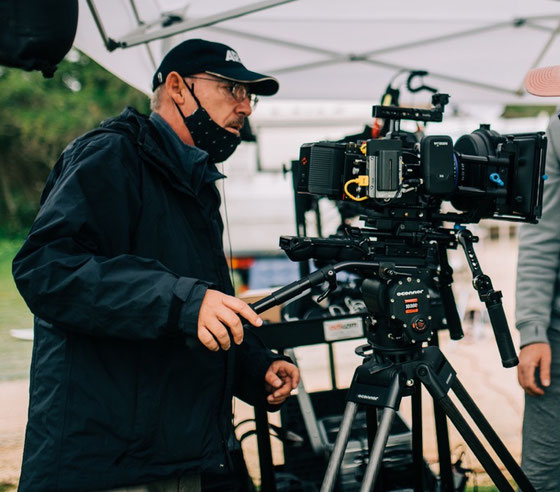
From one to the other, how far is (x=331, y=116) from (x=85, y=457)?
8.83 metres

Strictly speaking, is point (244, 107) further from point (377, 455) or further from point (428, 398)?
point (428, 398)

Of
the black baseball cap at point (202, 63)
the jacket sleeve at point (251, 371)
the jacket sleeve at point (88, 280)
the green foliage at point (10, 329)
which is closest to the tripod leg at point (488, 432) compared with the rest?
the jacket sleeve at point (251, 371)

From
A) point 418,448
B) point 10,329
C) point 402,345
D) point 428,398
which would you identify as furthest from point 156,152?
point 10,329

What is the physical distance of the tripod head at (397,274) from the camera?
5.08 feet

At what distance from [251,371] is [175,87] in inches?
36.7

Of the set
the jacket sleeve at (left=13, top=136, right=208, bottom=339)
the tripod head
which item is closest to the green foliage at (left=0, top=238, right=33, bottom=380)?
the jacket sleeve at (left=13, top=136, right=208, bottom=339)

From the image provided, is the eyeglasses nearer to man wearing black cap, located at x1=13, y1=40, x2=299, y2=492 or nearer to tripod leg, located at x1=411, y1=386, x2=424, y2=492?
man wearing black cap, located at x1=13, y1=40, x2=299, y2=492

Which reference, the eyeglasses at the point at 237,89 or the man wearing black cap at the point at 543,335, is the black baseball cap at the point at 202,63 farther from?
the man wearing black cap at the point at 543,335

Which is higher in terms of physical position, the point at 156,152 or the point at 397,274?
the point at 156,152

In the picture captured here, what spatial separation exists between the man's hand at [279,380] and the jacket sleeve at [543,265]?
0.86m

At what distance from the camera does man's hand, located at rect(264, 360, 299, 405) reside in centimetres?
176

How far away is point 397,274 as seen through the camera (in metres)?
1.59

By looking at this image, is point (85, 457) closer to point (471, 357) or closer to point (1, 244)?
point (471, 357)

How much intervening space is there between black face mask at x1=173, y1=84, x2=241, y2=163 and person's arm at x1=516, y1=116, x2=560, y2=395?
1146 millimetres
